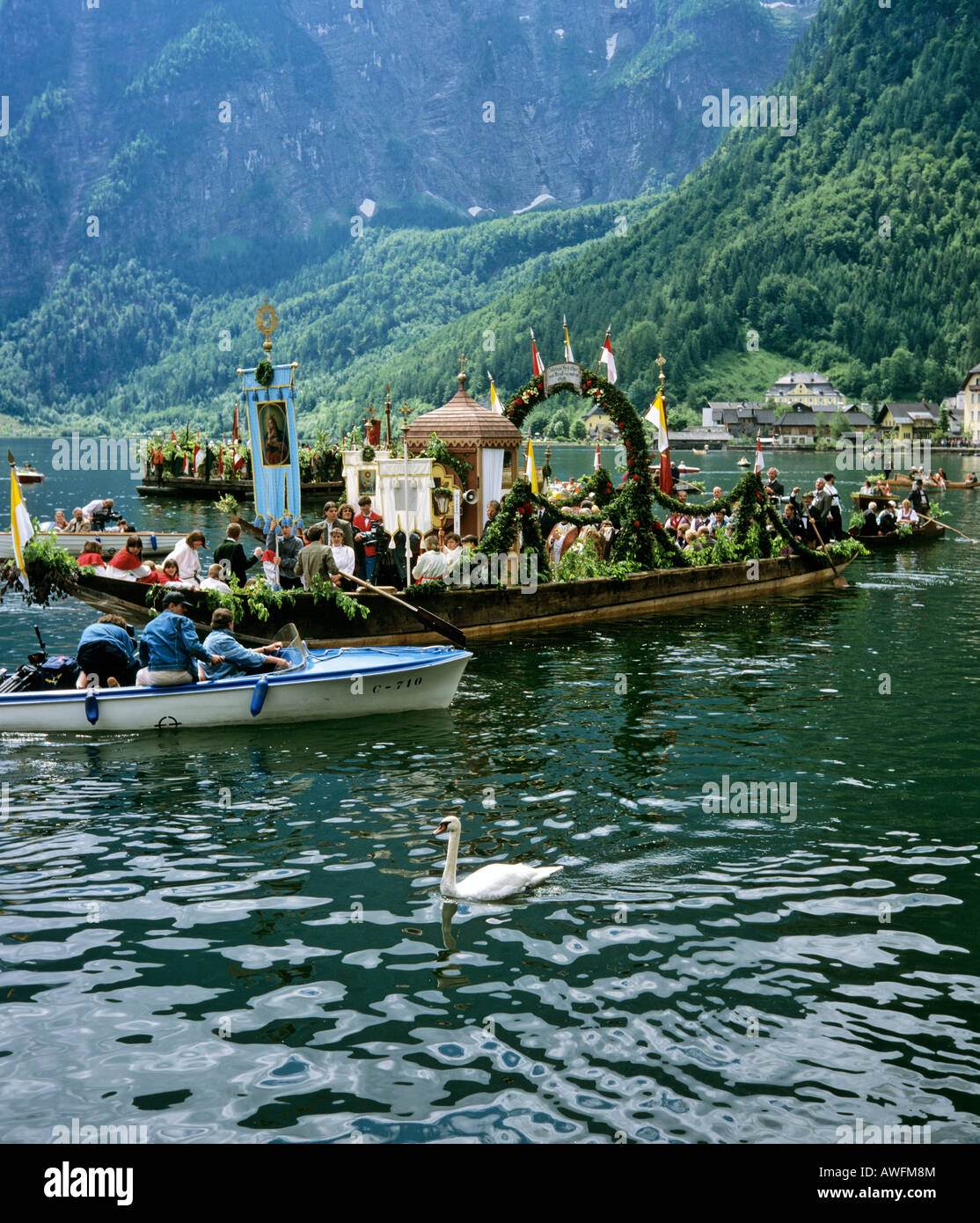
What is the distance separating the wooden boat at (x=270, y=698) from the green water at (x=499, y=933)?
40 cm

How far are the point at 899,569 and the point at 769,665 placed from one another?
20128 mm

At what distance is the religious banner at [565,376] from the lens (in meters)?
28.3

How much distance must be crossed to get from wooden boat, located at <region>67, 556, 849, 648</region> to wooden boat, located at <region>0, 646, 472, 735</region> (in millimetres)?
3638

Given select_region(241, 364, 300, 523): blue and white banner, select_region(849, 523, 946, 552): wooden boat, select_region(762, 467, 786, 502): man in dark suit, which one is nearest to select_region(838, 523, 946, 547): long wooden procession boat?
select_region(849, 523, 946, 552): wooden boat

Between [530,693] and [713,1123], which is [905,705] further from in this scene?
[713,1123]

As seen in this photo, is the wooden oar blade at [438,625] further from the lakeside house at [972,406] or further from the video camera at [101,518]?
the lakeside house at [972,406]

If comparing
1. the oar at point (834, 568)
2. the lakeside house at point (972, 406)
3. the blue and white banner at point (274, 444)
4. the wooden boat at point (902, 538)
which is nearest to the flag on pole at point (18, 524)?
the blue and white banner at point (274, 444)

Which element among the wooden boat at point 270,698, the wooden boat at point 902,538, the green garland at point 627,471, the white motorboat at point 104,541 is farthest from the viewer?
the wooden boat at point 902,538

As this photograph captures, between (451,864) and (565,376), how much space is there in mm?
18628

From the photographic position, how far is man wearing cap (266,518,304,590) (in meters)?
24.7

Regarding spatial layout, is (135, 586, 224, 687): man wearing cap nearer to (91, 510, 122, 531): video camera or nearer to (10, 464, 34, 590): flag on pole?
(10, 464, 34, 590): flag on pole
